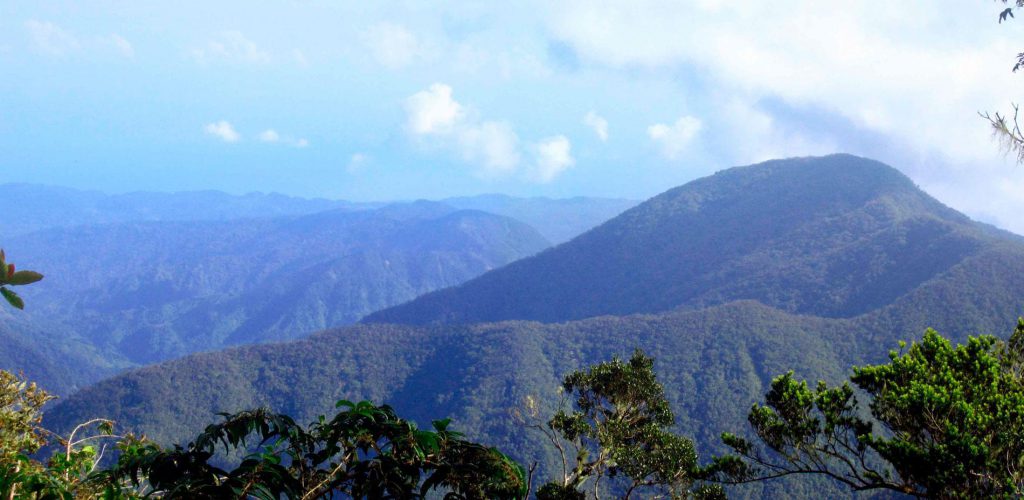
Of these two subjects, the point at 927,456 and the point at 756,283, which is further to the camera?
the point at 756,283

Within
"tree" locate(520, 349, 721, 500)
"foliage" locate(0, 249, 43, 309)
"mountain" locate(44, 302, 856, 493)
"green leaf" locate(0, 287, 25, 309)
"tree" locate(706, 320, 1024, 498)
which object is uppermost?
"foliage" locate(0, 249, 43, 309)

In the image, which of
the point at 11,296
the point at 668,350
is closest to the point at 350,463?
the point at 11,296

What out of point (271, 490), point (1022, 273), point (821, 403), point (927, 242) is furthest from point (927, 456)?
point (927, 242)

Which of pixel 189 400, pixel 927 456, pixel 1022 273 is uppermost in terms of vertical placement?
pixel 1022 273

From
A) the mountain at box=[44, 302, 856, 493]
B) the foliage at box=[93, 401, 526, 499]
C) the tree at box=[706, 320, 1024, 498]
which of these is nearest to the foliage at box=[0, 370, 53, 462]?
the foliage at box=[93, 401, 526, 499]

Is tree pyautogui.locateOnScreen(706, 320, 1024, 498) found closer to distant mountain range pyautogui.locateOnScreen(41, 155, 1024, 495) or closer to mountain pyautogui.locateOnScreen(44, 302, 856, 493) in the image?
distant mountain range pyautogui.locateOnScreen(41, 155, 1024, 495)

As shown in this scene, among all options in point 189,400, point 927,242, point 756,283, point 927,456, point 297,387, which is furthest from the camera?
point 756,283

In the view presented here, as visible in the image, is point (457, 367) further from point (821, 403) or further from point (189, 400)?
point (821, 403)

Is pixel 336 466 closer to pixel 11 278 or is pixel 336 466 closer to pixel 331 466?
pixel 331 466
